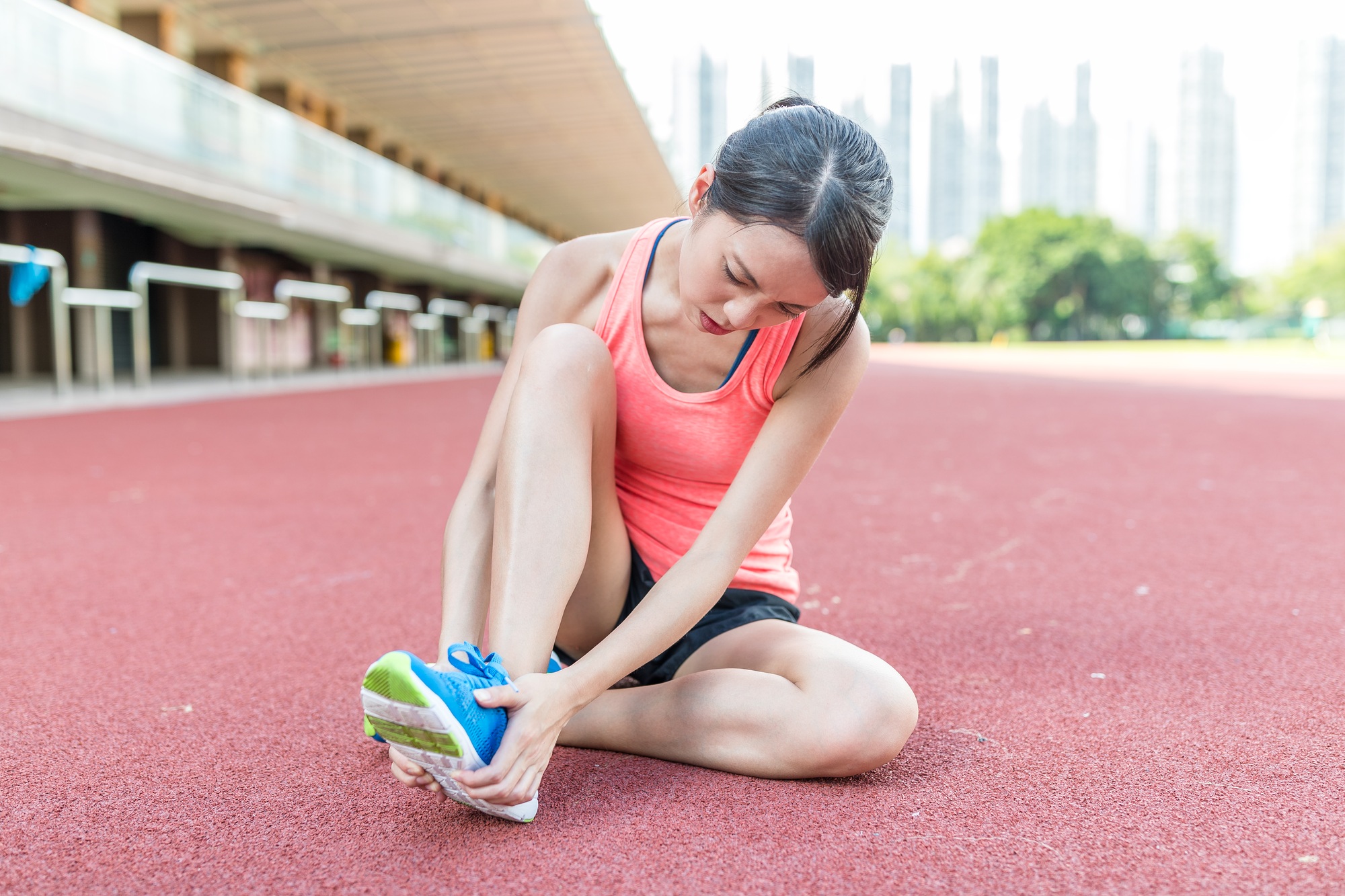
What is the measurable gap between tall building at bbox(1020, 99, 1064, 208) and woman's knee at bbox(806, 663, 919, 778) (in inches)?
3522

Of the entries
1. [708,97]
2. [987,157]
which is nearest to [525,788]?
[708,97]

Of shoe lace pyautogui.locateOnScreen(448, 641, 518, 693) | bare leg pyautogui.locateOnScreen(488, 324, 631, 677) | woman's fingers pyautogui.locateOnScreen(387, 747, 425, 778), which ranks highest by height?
bare leg pyautogui.locateOnScreen(488, 324, 631, 677)

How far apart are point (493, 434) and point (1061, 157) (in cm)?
9184

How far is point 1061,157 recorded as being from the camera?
8450 cm

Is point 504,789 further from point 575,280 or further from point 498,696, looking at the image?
point 575,280

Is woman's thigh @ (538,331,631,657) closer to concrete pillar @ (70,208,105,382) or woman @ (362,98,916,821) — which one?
woman @ (362,98,916,821)

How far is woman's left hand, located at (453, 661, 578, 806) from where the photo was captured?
1.20 m

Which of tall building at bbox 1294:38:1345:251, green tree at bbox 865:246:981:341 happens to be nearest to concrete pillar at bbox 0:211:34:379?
green tree at bbox 865:246:981:341

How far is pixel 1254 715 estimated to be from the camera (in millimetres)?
1759

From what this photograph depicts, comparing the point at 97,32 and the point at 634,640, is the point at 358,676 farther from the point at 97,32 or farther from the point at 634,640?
the point at 97,32

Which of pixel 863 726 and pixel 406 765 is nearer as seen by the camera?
pixel 406 765

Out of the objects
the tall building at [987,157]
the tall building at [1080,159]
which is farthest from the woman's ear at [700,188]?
the tall building at [1080,159]

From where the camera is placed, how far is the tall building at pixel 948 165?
82.9 metres

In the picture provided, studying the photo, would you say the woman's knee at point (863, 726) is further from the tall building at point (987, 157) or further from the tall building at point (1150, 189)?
the tall building at point (1150, 189)
